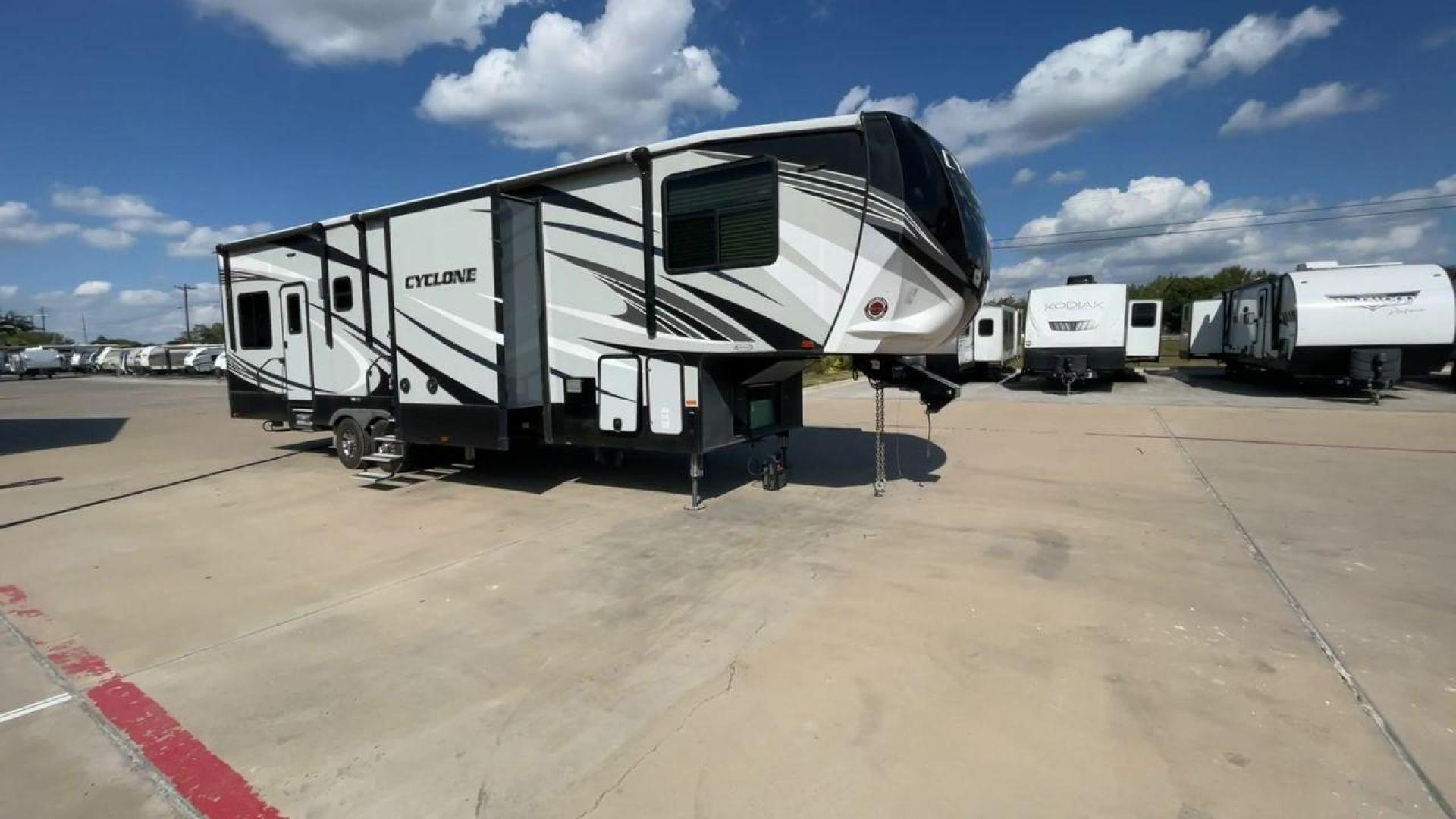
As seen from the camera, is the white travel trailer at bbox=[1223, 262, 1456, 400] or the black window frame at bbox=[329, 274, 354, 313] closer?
the black window frame at bbox=[329, 274, 354, 313]

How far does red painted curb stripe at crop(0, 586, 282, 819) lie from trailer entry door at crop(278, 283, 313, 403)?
564 centimetres

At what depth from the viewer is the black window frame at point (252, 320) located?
9422 millimetres

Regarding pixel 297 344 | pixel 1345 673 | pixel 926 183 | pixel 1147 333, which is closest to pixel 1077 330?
pixel 1147 333

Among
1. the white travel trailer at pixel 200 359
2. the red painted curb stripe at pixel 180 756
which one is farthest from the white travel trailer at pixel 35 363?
the red painted curb stripe at pixel 180 756

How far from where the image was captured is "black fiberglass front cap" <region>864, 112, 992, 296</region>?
5434 millimetres

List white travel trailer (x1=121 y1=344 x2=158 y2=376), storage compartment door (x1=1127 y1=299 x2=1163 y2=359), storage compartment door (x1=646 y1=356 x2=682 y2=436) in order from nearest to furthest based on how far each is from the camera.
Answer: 1. storage compartment door (x1=646 y1=356 x2=682 y2=436)
2. storage compartment door (x1=1127 y1=299 x2=1163 y2=359)
3. white travel trailer (x1=121 y1=344 x2=158 y2=376)

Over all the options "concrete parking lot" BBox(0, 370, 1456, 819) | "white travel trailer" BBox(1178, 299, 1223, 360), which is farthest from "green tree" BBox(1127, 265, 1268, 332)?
"concrete parking lot" BBox(0, 370, 1456, 819)

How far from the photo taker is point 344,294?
8414 millimetres

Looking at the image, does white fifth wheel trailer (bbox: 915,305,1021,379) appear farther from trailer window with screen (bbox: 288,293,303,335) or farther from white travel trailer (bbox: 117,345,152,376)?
white travel trailer (bbox: 117,345,152,376)

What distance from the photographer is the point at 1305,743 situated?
2.78 metres

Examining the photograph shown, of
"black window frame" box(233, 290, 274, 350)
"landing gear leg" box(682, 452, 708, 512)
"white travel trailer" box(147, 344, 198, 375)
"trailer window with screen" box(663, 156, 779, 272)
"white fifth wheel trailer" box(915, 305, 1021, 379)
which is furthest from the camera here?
"white travel trailer" box(147, 344, 198, 375)

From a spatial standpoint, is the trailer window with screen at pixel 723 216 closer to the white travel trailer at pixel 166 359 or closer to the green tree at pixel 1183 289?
the white travel trailer at pixel 166 359

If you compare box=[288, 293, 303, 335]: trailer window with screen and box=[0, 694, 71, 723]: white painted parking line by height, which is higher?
box=[288, 293, 303, 335]: trailer window with screen

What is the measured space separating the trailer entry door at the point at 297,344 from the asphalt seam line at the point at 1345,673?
10.5m
